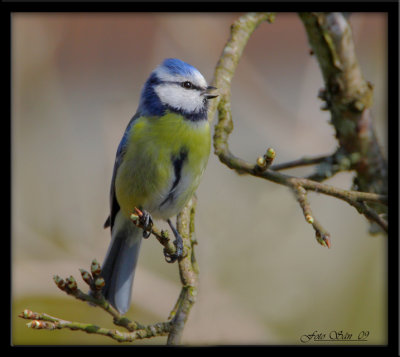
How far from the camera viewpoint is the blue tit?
1532 millimetres

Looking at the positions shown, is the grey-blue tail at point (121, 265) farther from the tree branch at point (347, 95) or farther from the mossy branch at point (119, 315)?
the tree branch at point (347, 95)

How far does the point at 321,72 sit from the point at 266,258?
0.83 meters

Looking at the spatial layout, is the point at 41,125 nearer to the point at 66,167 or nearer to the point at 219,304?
the point at 66,167

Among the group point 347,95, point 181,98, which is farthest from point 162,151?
point 347,95

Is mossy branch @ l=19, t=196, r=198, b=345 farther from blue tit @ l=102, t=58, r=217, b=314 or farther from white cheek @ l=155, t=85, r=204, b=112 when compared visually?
white cheek @ l=155, t=85, r=204, b=112

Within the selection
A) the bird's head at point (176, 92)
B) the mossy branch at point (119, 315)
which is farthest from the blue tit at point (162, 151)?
the mossy branch at point (119, 315)

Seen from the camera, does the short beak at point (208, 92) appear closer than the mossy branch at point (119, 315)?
No

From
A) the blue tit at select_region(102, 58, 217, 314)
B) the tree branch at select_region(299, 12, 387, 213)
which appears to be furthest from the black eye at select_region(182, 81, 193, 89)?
the tree branch at select_region(299, 12, 387, 213)

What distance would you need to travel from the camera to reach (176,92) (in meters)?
1.67

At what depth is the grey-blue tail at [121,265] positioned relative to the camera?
1.70 metres

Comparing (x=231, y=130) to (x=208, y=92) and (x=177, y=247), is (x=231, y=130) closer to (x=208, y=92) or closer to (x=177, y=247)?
(x=208, y=92)

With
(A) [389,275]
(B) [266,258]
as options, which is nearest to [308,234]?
(B) [266,258]

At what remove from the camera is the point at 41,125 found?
2.23 m

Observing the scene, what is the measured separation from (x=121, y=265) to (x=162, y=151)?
528mm
